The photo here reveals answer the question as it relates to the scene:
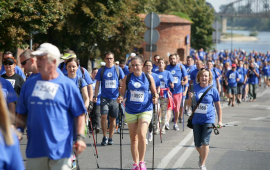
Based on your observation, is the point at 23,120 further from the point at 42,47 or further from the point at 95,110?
the point at 95,110

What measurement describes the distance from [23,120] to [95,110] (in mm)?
6713

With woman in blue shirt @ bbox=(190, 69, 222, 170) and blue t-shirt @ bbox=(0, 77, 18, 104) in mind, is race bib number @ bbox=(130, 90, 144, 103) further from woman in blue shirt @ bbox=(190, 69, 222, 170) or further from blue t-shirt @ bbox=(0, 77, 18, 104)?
blue t-shirt @ bbox=(0, 77, 18, 104)

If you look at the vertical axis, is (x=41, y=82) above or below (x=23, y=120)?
above

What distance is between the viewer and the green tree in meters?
14.9

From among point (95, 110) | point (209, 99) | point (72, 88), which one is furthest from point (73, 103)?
point (95, 110)

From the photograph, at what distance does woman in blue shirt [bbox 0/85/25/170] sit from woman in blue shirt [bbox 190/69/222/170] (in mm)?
5264

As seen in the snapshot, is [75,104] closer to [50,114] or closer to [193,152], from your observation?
[50,114]

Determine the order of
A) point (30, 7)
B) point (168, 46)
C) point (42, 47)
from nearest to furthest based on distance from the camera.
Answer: point (42, 47), point (30, 7), point (168, 46)

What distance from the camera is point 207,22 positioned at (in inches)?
2386

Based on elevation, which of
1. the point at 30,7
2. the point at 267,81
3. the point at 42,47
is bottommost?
the point at 267,81

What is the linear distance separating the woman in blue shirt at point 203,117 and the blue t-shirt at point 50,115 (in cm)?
368

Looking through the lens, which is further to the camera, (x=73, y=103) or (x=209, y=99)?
(x=209, y=99)

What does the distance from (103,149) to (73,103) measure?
5.61 metres

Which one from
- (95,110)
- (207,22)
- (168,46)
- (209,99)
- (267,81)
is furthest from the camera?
(207,22)
